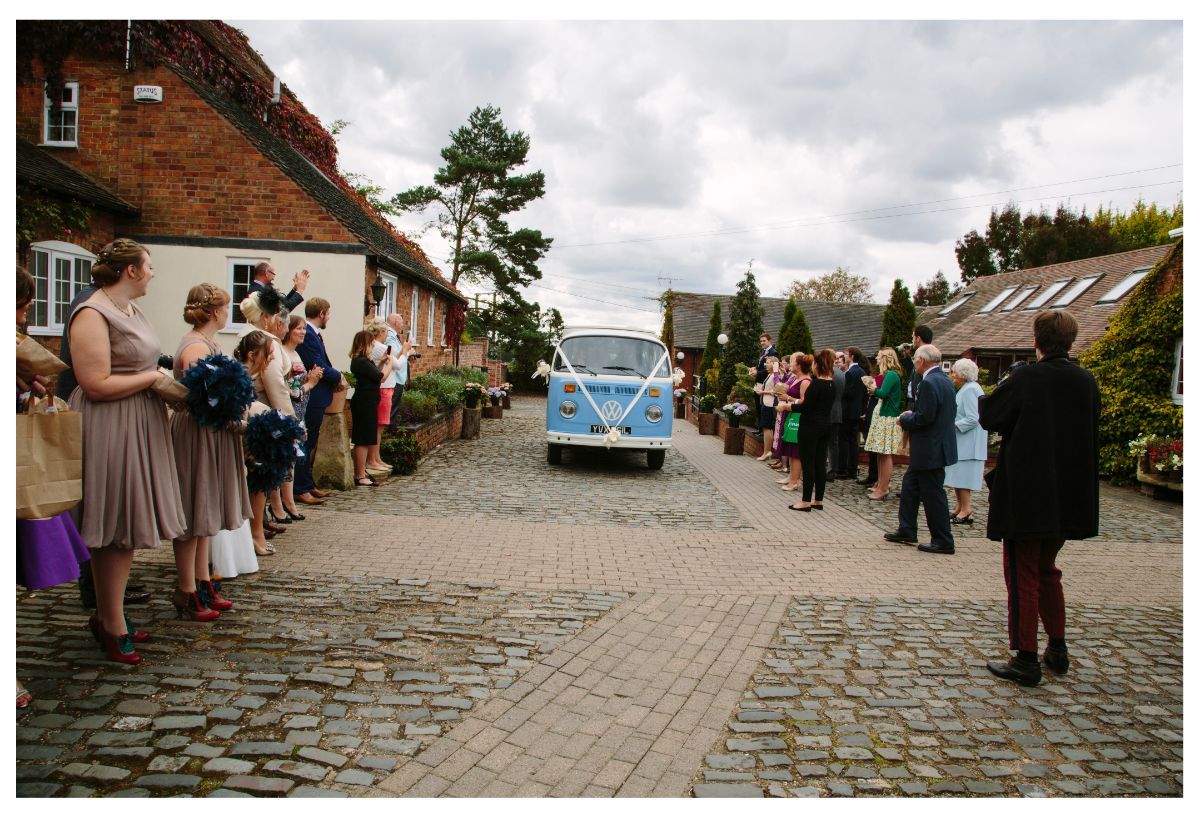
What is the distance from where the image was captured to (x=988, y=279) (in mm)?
37844

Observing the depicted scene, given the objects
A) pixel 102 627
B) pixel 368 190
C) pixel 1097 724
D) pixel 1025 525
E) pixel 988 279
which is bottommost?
pixel 1097 724

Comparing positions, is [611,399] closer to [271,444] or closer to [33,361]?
[271,444]

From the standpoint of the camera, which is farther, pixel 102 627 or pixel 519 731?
pixel 102 627

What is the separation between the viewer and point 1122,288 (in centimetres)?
2539

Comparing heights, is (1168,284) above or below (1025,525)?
above

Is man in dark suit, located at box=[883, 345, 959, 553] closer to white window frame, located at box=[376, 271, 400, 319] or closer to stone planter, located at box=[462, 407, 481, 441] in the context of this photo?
stone planter, located at box=[462, 407, 481, 441]

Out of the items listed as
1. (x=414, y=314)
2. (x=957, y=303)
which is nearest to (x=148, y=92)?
(x=414, y=314)

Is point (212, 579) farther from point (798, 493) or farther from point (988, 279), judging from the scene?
point (988, 279)

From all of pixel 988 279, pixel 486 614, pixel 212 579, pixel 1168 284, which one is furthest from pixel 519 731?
pixel 988 279

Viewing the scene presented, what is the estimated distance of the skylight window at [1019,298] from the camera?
31531 millimetres

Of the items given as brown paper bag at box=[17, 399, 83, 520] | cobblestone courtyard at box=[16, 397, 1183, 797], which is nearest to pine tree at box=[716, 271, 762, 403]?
cobblestone courtyard at box=[16, 397, 1183, 797]

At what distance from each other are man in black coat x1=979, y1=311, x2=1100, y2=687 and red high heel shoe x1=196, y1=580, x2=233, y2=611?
15.1 ft

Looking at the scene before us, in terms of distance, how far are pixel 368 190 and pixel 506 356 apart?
483 inches

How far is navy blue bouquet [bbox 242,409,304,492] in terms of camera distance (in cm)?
494
